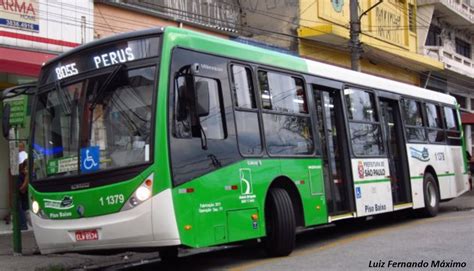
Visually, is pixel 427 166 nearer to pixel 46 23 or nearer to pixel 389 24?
pixel 46 23

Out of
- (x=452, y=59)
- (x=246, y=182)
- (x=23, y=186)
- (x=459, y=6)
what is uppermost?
(x=459, y=6)

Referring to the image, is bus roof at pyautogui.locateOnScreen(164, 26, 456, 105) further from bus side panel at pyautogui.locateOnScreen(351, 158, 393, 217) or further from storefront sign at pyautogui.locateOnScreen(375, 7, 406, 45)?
storefront sign at pyautogui.locateOnScreen(375, 7, 406, 45)

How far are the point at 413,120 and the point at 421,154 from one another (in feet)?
2.72

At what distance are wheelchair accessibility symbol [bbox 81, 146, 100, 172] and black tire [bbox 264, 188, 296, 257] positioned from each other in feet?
9.02

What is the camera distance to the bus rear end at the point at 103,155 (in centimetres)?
703

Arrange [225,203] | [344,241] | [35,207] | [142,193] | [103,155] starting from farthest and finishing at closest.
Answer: [344,241]
[35,207]
[225,203]
[103,155]
[142,193]

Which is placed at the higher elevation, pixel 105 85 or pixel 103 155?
pixel 105 85

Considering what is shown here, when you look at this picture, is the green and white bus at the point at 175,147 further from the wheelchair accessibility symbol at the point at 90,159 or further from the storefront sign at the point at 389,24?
the storefront sign at the point at 389,24

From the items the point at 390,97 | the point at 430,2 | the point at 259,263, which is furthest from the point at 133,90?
the point at 430,2

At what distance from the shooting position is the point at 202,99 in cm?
745

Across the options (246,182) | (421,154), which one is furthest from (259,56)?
(421,154)

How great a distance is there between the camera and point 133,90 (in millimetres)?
7457

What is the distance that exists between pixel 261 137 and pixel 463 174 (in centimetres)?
1018

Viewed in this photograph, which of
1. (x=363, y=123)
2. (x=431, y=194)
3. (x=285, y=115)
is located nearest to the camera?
(x=285, y=115)
